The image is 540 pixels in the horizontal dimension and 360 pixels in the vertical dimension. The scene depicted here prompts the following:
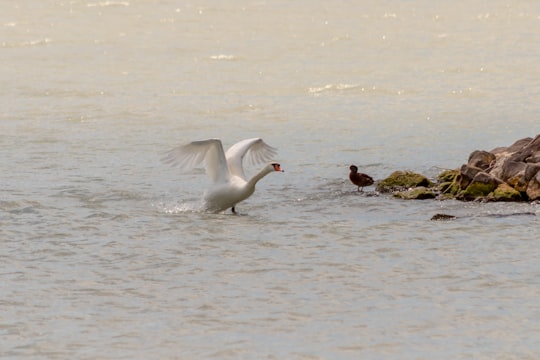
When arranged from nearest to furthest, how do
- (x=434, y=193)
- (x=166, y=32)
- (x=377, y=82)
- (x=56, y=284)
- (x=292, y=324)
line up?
(x=292, y=324)
(x=56, y=284)
(x=434, y=193)
(x=377, y=82)
(x=166, y=32)

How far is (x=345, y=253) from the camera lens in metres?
16.2

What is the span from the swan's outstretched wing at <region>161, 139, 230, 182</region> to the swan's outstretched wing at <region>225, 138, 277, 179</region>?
571 mm

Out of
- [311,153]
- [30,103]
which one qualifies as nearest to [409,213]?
[311,153]

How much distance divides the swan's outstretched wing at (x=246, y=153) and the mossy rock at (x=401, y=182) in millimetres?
2107

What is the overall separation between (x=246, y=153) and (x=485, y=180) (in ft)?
14.1

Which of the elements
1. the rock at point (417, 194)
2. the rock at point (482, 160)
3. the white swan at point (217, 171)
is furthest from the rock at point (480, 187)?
the white swan at point (217, 171)

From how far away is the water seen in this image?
12.5 metres

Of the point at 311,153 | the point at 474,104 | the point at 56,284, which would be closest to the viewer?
the point at 56,284

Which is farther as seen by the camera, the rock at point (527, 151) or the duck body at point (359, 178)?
the duck body at point (359, 178)

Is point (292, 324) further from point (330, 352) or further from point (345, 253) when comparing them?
point (345, 253)

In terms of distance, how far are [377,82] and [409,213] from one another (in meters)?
16.0

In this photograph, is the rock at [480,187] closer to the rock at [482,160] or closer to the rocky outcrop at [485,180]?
the rocky outcrop at [485,180]

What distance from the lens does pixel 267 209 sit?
19.9 m

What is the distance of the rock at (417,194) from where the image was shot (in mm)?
20281
